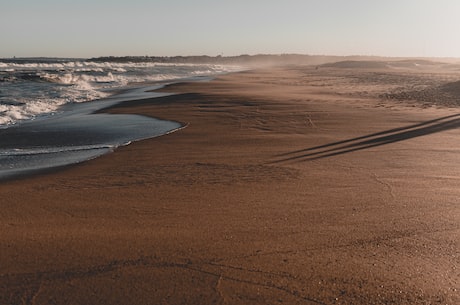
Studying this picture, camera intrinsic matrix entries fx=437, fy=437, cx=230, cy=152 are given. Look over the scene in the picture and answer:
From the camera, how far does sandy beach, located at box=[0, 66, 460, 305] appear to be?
316 centimetres

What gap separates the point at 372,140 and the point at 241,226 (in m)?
5.15

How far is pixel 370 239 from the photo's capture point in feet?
13.0

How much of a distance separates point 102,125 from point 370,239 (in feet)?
30.1

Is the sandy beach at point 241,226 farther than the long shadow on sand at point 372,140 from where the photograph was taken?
No

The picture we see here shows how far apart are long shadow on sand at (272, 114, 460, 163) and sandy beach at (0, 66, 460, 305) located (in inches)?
2.7

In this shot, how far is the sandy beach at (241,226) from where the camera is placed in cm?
316

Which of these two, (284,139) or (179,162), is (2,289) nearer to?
(179,162)

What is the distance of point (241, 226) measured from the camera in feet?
14.1

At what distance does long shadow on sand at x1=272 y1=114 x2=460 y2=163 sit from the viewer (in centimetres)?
738

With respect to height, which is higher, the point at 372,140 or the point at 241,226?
the point at 372,140

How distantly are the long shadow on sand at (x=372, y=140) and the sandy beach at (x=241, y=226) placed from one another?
69 mm

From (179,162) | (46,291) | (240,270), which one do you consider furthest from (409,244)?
(179,162)

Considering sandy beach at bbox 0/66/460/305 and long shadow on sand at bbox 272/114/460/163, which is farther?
long shadow on sand at bbox 272/114/460/163

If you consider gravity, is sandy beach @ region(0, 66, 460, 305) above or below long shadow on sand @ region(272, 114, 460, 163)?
below
